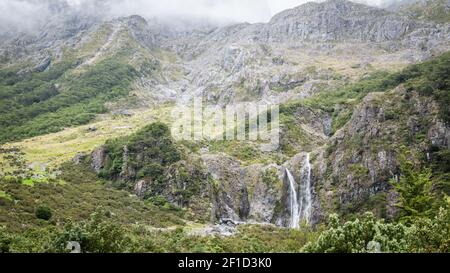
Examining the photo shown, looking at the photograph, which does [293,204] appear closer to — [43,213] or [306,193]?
[306,193]

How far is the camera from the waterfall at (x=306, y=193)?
10238 cm

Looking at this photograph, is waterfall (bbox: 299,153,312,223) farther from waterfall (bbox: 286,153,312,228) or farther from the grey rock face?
the grey rock face

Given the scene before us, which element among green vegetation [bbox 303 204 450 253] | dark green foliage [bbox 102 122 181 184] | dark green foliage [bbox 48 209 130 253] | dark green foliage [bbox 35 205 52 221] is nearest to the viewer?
green vegetation [bbox 303 204 450 253]

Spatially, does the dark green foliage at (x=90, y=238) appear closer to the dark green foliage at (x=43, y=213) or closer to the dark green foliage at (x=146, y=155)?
the dark green foliage at (x=43, y=213)

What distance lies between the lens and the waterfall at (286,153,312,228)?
4045 inches

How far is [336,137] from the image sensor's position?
112750 millimetres

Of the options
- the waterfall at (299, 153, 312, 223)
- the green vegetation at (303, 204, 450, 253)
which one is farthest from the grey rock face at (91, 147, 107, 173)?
the green vegetation at (303, 204, 450, 253)

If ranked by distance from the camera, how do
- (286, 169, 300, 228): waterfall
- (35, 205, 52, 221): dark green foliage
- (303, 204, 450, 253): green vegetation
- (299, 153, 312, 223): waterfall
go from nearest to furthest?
(303, 204, 450, 253): green vegetation, (35, 205, 52, 221): dark green foliage, (299, 153, 312, 223): waterfall, (286, 169, 300, 228): waterfall

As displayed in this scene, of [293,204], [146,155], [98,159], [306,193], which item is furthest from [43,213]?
[306,193]

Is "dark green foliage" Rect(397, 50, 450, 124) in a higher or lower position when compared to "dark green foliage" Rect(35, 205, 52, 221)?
higher

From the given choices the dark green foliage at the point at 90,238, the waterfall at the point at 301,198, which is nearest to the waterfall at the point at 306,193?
the waterfall at the point at 301,198

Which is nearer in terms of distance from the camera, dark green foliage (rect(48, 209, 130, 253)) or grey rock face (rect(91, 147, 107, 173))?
dark green foliage (rect(48, 209, 130, 253))
